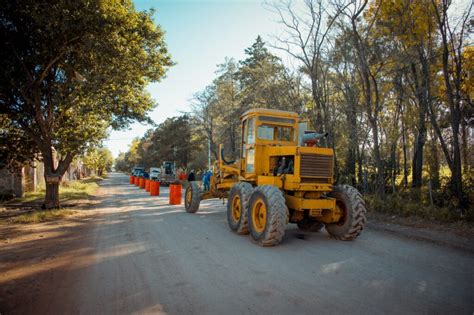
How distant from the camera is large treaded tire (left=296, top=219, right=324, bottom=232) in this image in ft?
27.4

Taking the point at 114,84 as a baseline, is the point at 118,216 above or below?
below

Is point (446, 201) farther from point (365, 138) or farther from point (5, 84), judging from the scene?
point (5, 84)

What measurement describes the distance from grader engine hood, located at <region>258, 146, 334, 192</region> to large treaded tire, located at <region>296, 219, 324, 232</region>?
4.57ft

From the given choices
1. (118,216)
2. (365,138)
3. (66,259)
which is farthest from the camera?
(365,138)

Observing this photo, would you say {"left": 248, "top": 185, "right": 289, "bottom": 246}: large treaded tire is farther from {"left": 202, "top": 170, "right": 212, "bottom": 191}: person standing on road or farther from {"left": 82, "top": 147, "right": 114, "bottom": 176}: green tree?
{"left": 82, "top": 147, "right": 114, "bottom": 176}: green tree

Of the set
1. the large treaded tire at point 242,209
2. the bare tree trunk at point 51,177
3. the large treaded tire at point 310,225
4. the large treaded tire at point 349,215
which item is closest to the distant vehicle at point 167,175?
the bare tree trunk at point 51,177

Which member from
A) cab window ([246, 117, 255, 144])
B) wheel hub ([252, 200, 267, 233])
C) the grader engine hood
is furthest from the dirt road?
cab window ([246, 117, 255, 144])

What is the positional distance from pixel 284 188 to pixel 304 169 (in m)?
0.72

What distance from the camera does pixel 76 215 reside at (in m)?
11.6

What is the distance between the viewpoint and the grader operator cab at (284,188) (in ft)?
22.7

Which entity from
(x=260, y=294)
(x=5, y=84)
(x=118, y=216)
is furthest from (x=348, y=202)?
(x=5, y=84)

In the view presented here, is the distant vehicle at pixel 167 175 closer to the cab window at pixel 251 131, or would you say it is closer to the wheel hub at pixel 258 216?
the cab window at pixel 251 131

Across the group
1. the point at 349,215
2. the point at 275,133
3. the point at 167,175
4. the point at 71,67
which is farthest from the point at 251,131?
the point at 167,175

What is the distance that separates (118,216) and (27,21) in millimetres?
7018
